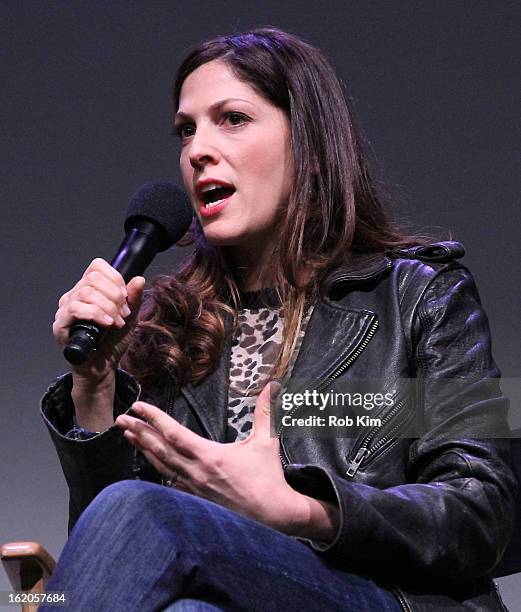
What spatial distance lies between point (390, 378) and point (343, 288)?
188 millimetres

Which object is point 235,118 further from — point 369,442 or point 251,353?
point 369,442

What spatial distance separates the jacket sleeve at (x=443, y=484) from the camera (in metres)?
1.14

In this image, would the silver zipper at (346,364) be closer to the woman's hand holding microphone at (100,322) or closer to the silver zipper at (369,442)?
the silver zipper at (369,442)

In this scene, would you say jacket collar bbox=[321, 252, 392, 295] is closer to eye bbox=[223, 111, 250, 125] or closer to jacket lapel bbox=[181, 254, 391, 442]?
jacket lapel bbox=[181, 254, 391, 442]

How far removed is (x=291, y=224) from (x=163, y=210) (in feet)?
0.79

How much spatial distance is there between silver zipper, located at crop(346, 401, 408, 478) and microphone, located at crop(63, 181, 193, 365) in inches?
14.3

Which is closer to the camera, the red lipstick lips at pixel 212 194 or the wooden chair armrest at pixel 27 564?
the wooden chair armrest at pixel 27 564

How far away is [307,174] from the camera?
5.42 ft

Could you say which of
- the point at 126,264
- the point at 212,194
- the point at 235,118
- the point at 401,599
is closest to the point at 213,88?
the point at 235,118

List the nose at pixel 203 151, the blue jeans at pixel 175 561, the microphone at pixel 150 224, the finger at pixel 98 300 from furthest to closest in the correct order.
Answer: the nose at pixel 203 151 → the microphone at pixel 150 224 → the finger at pixel 98 300 → the blue jeans at pixel 175 561

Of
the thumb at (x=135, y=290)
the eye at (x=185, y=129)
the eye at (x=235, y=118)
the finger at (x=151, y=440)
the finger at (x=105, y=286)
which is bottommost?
the finger at (x=151, y=440)

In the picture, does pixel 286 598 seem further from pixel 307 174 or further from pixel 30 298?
pixel 30 298

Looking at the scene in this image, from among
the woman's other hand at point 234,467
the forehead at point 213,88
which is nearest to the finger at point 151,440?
the woman's other hand at point 234,467

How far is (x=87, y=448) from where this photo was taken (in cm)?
140
